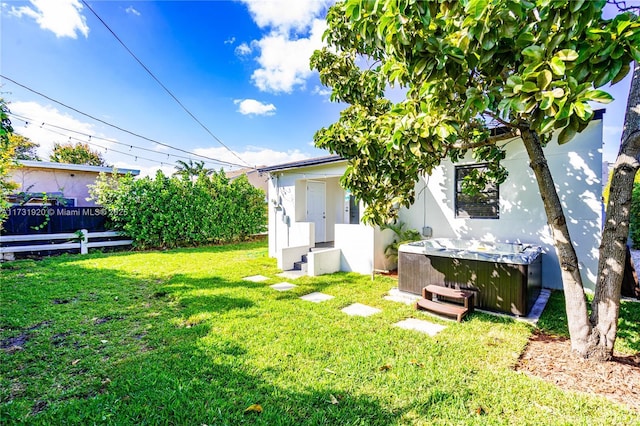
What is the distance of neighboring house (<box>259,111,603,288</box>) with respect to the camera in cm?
619

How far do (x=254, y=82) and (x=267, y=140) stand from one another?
7.30 meters

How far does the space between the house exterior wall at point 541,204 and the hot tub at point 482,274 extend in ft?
2.49

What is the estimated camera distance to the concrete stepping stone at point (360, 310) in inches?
195

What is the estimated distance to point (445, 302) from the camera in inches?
210

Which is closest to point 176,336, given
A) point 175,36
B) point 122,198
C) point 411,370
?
point 411,370

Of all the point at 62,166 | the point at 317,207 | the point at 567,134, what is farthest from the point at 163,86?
the point at 567,134

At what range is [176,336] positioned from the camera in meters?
4.02

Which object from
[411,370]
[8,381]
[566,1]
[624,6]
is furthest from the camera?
[624,6]

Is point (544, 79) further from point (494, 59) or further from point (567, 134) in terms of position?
point (494, 59)

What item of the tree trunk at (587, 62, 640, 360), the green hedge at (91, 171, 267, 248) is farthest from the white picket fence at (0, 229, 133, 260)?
the tree trunk at (587, 62, 640, 360)

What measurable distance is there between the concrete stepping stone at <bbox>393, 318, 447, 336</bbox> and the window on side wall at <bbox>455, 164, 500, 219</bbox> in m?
4.12

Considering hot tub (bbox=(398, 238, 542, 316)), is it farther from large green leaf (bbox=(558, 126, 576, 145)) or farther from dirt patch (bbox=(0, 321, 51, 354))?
dirt patch (bbox=(0, 321, 51, 354))

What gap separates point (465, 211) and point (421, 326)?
4357mm

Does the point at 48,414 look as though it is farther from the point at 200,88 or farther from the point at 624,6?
the point at 200,88
